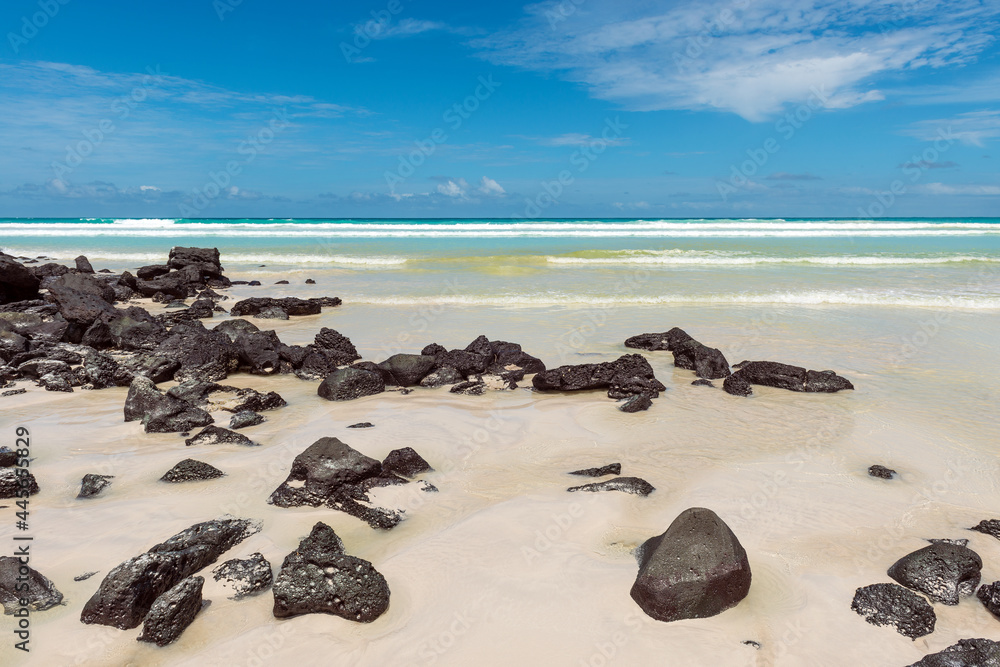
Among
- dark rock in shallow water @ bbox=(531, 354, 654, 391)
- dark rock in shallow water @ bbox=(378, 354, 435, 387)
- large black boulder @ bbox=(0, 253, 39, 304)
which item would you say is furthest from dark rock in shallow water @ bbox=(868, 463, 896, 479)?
large black boulder @ bbox=(0, 253, 39, 304)

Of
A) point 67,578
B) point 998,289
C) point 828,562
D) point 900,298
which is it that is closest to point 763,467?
point 828,562

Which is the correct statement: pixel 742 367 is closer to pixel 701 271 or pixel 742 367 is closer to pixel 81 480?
pixel 81 480

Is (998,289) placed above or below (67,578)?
above

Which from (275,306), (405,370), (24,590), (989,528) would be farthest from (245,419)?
(275,306)

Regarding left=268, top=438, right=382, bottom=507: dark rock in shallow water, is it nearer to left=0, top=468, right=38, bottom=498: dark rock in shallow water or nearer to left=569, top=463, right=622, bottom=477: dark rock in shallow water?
left=569, top=463, right=622, bottom=477: dark rock in shallow water

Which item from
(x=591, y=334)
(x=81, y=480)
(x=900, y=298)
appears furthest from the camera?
(x=900, y=298)

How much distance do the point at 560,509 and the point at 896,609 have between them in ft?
6.83

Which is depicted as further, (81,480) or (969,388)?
(969,388)

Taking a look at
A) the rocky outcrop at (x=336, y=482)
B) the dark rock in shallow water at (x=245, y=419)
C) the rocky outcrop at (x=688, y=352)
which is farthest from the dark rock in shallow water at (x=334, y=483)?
the rocky outcrop at (x=688, y=352)

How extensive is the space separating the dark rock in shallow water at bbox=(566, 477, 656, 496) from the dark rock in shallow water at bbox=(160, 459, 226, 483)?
288cm

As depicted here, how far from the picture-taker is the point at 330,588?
3.30 m

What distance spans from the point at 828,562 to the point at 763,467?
1.49m

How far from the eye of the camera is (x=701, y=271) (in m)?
22.2

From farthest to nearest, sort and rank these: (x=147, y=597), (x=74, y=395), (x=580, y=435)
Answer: (x=74, y=395)
(x=580, y=435)
(x=147, y=597)
